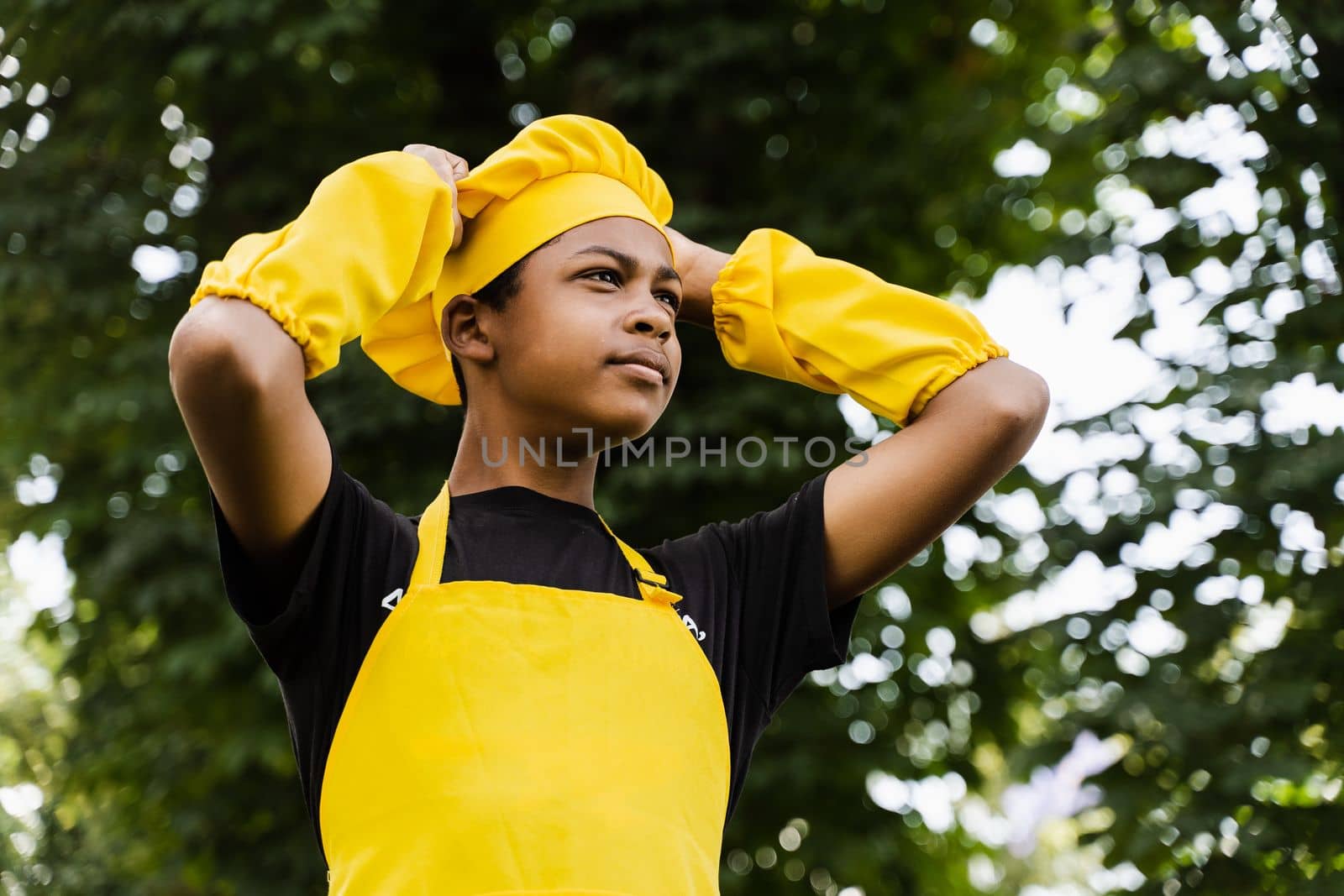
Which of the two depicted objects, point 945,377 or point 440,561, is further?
point 945,377

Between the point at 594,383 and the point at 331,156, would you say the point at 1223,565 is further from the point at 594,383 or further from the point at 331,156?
the point at 331,156

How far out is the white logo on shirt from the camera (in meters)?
2.08

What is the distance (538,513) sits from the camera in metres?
2.15

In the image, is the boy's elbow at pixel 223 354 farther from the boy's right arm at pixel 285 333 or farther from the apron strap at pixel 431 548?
the apron strap at pixel 431 548

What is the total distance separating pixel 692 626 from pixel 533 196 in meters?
0.70

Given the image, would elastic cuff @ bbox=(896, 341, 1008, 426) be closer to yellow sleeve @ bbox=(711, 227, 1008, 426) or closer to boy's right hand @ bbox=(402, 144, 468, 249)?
yellow sleeve @ bbox=(711, 227, 1008, 426)

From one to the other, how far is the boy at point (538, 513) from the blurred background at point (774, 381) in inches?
95.8

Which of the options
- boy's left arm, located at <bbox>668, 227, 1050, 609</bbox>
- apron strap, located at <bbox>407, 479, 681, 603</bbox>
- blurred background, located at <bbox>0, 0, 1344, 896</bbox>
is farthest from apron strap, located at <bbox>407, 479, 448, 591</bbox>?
blurred background, located at <bbox>0, 0, 1344, 896</bbox>

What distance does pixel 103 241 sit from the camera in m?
6.00

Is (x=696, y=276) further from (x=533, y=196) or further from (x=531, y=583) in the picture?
(x=531, y=583)

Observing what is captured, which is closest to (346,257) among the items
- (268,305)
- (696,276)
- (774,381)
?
(268,305)

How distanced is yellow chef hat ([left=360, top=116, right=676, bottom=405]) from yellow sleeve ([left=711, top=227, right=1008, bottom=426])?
0.69 feet

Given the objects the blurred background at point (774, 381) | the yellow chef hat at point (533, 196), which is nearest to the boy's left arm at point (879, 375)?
the yellow chef hat at point (533, 196)

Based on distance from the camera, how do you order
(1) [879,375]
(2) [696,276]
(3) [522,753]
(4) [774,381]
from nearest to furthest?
(3) [522,753], (1) [879,375], (2) [696,276], (4) [774,381]
